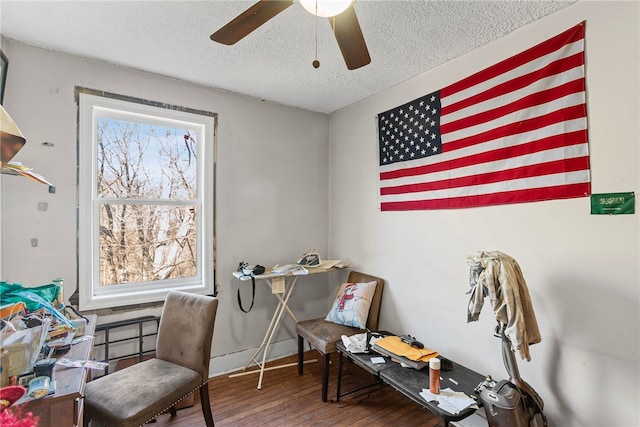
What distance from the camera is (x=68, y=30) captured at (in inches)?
77.7

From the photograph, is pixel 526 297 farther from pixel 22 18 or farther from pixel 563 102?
pixel 22 18

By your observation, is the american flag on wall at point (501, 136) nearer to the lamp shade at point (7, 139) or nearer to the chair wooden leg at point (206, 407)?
the chair wooden leg at point (206, 407)

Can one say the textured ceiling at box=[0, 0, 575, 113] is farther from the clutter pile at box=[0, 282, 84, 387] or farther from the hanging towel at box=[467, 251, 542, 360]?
the clutter pile at box=[0, 282, 84, 387]

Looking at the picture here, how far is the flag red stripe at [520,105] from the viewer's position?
1.68 m

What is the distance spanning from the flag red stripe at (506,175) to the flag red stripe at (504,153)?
0.09 m

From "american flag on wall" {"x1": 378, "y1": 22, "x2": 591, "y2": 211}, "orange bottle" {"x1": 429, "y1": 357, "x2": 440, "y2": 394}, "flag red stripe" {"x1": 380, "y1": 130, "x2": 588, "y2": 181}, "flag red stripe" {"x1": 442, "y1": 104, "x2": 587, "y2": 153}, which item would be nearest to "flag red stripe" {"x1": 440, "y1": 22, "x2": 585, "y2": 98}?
"american flag on wall" {"x1": 378, "y1": 22, "x2": 591, "y2": 211}

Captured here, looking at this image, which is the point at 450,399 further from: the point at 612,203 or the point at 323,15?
the point at 323,15

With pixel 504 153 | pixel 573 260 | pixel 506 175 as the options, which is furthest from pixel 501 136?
pixel 573 260

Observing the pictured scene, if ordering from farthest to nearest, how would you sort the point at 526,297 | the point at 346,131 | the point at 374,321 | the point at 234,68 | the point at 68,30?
the point at 346,131, the point at 374,321, the point at 234,68, the point at 68,30, the point at 526,297

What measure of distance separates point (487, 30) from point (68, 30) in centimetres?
275

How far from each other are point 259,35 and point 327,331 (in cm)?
235

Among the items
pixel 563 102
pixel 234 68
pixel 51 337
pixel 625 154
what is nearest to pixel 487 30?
pixel 563 102

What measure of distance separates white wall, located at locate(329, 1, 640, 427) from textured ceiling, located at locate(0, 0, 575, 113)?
9.2 inches

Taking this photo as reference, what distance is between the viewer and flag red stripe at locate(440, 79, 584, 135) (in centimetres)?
168
